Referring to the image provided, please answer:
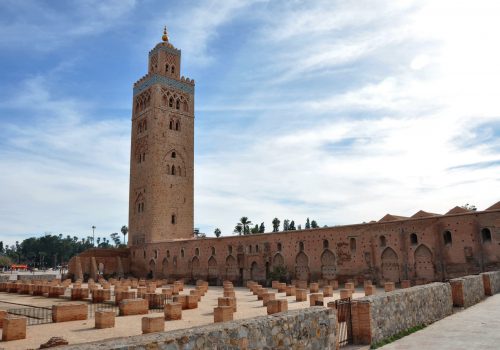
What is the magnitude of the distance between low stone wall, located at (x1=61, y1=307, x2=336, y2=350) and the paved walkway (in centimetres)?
179

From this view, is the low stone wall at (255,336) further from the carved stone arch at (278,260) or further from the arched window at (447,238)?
the carved stone arch at (278,260)

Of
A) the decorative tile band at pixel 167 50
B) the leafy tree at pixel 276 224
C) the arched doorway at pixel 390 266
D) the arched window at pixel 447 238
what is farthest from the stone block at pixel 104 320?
the leafy tree at pixel 276 224

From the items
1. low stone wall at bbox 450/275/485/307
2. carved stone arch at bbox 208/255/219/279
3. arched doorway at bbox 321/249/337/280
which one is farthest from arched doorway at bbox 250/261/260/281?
low stone wall at bbox 450/275/485/307

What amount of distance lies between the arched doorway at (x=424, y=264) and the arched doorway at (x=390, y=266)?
100 centimetres

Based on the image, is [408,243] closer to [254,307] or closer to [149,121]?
[254,307]

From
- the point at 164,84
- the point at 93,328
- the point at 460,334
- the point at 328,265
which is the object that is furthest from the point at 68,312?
the point at 164,84

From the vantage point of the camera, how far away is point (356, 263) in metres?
21.4

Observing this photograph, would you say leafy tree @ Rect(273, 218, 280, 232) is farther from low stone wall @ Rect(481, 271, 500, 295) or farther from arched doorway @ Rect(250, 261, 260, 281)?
low stone wall @ Rect(481, 271, 500, 295)

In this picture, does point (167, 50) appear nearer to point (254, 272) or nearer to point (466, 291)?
point (254, 272)

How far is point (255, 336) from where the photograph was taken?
4.44 metres

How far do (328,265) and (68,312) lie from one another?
562 inches

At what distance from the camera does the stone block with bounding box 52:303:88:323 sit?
11.7 metres

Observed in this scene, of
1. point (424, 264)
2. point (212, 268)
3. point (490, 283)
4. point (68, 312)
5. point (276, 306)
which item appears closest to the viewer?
point (276, 306)

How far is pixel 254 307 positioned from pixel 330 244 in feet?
29.9
